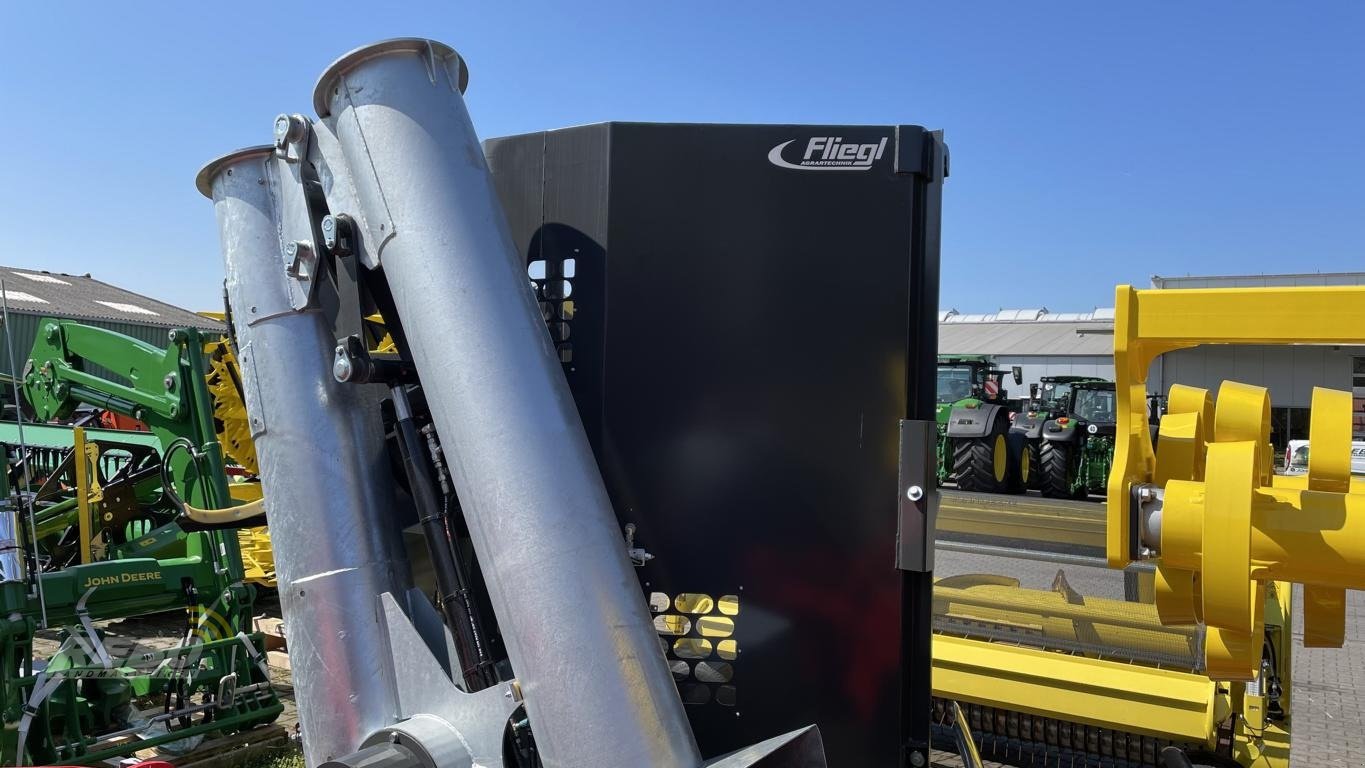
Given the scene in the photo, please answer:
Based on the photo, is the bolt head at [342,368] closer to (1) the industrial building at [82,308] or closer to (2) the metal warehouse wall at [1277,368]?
(1) the industrial building at [82,308]

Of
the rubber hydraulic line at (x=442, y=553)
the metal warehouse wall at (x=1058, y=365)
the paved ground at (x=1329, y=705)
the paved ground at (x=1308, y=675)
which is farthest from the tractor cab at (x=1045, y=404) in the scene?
the rubber hydraulic line at (x=442, y=553)

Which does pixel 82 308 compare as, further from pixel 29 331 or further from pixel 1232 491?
pixel 1232 491

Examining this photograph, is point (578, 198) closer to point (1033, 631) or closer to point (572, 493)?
point (572, 493)

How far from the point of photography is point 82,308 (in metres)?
23.0

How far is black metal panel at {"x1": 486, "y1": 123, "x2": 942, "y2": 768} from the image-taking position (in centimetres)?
217

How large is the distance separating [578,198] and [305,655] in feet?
3.77

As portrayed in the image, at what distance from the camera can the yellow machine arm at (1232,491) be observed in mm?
1896

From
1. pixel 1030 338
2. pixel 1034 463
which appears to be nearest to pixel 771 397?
pixel 1034 463

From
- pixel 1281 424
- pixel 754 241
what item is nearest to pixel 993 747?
pixel 754 241

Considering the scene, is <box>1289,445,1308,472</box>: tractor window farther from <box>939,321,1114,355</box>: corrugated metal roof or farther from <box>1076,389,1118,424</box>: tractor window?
<box>939,321,1114,355</box>: corrugated metal roof

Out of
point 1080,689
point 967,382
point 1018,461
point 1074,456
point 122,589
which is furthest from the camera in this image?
point 967,382

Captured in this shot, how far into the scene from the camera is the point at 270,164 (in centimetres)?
223

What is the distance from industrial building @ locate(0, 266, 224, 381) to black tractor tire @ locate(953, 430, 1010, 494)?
12162 millimetres

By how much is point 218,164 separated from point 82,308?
24.3 m
